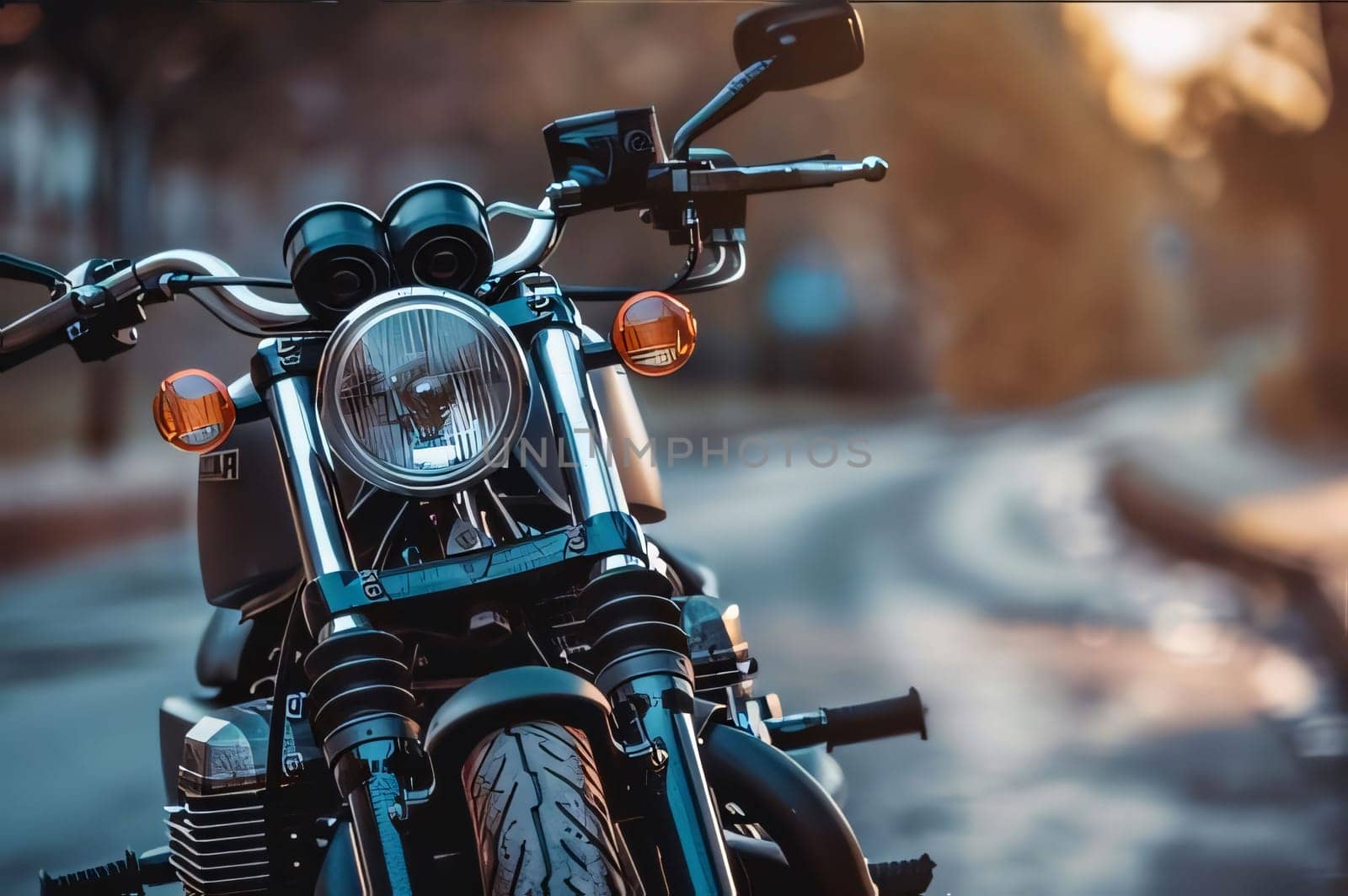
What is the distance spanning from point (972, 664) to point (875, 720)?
148 cm

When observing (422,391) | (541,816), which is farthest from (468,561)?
(541,816)

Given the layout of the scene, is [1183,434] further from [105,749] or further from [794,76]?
[105,749]

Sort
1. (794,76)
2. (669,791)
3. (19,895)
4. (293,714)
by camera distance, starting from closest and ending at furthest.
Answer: (669,791)
(293,714)
(794,76)
(19,895)

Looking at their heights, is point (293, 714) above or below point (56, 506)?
below

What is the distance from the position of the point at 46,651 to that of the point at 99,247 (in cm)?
101

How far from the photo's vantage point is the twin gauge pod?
132 centimetres

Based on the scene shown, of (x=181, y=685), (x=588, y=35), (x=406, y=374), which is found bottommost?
(x=406, y=374)

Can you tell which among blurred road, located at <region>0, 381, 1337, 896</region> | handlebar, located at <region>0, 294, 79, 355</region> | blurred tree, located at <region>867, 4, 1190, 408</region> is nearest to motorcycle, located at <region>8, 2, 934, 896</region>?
handlebar, located at <region>0, 294, 79, 355</region>

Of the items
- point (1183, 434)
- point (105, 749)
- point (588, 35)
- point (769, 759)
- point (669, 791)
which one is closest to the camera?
point (669, 791)

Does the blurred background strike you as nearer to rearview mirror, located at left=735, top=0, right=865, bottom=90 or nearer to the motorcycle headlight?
rearview mirror, located at left=735, top=0, right=865, bottom=90

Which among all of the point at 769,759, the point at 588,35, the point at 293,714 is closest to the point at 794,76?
the point at 769,759

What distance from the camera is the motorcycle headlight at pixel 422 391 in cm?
125

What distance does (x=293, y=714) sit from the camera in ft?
5.15

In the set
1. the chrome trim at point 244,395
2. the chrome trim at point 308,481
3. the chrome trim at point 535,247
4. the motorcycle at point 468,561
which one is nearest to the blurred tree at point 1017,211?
the motorcycle at point 468,561
